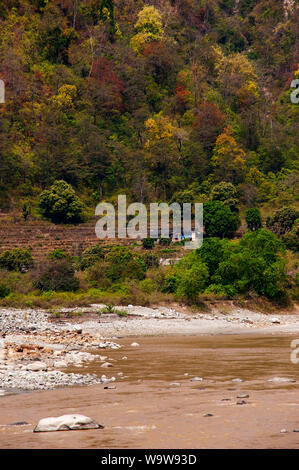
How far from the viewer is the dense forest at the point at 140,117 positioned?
275ft

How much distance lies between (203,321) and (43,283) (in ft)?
44.3

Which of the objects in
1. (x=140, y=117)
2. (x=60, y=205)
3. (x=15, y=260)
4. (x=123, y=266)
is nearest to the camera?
(x=123, y=266)

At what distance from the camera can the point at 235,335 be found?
36.1 meters

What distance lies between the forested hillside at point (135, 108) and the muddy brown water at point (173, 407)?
60.6 metres

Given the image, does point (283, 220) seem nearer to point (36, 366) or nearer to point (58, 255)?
point (58, 255)

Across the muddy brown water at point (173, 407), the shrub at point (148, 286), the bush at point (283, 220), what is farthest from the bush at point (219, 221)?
the muddy brown water at point (173, 407)

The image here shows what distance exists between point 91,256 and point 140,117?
43.0m

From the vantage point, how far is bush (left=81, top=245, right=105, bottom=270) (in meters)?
60.6

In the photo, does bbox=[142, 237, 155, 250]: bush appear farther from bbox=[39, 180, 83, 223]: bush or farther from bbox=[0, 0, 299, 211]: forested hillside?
bbox=[0, 0, 299, 211]: forested hillside

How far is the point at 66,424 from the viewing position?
12.1 m

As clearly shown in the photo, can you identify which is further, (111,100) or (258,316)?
(111,100)

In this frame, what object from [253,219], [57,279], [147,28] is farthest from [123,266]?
[147,28]
